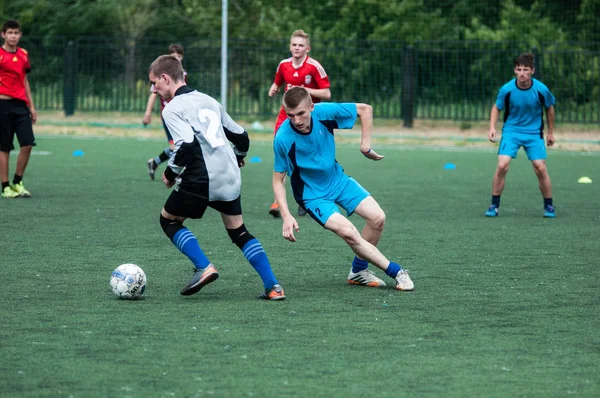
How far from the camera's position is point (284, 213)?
670 cm

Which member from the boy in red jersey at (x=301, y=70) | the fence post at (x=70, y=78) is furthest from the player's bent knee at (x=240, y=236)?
the fence post at (x=70, y=78)

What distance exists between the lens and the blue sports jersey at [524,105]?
11383 millimetres

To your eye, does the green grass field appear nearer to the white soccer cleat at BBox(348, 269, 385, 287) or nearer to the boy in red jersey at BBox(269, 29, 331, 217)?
the white soccer cleat at BBox(348, 269, 385, 287)

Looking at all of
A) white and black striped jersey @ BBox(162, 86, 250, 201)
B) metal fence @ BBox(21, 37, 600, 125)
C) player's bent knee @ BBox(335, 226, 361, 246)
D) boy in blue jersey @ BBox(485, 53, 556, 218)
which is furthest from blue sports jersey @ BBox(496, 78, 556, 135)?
metal fence @ BBox(21, 37, 600, 125)

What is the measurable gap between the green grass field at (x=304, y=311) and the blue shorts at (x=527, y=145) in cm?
69

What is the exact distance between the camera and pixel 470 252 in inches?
346

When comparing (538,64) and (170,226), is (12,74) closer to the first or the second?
(170,226)

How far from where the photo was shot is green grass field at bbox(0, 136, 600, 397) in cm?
477

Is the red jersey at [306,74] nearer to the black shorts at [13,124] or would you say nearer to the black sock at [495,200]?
the black sock at [495,200]

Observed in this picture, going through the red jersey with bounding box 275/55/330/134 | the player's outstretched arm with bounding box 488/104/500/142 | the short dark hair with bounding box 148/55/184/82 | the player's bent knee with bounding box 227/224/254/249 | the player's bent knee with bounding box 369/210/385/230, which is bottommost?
the player's bent knee with bounding box 227/224/254/249

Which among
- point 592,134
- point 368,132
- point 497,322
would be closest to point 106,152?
point 592,134

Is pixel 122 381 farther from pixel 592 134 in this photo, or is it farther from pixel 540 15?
pixel 540 15

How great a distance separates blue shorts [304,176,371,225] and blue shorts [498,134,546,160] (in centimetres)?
475

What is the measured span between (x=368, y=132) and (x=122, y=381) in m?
3.12
